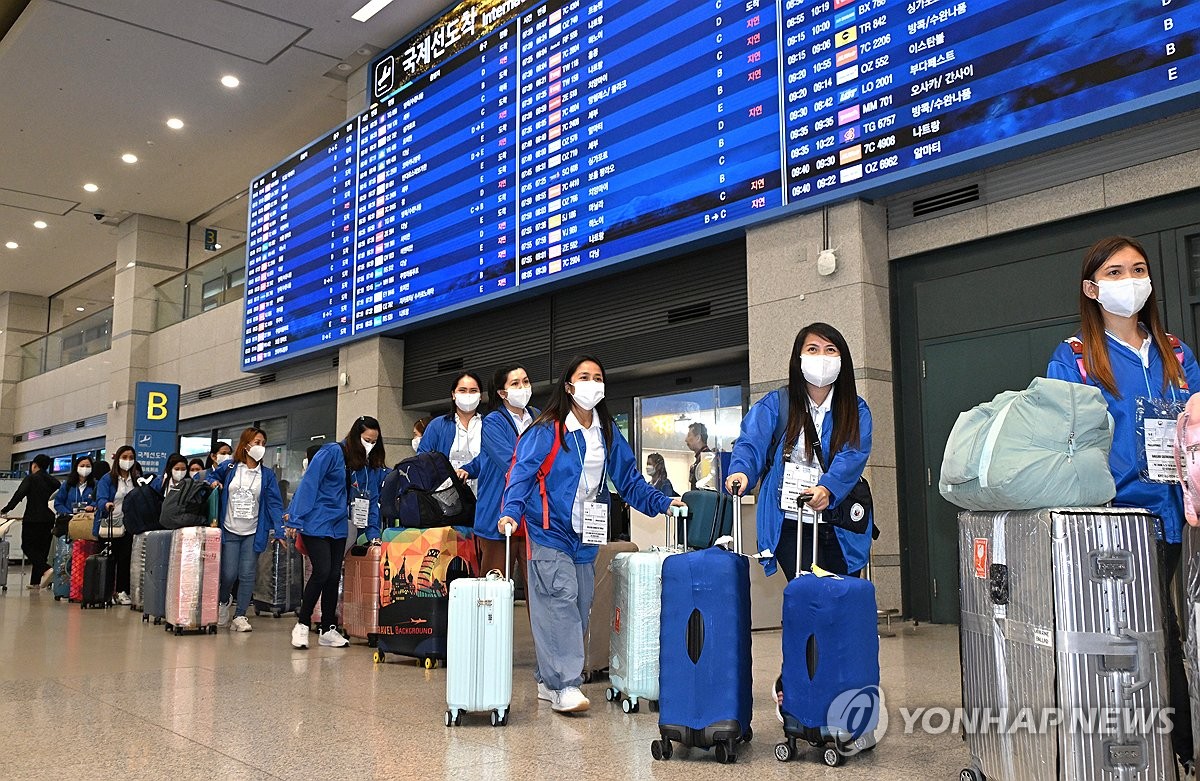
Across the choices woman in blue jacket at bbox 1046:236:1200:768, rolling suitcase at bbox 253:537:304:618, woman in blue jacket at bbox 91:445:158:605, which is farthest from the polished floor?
woman in blue jacket at bbox 91:445:158:605

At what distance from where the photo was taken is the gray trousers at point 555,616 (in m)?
3.97

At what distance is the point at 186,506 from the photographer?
7980 millimetres

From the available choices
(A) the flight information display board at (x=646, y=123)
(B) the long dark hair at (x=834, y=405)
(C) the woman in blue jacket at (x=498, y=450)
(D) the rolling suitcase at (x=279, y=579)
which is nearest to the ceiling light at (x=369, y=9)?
(A) the flight information display board at (x=646, y=123)

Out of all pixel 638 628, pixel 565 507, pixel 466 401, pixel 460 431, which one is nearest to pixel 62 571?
pixel 460 431

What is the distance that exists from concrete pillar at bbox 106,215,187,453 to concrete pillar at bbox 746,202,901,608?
561 inches

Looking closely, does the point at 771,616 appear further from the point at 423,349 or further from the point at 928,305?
the point at 423,349

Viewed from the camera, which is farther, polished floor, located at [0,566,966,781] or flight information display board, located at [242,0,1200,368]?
flight information display board, located at [242,0,1200,368]

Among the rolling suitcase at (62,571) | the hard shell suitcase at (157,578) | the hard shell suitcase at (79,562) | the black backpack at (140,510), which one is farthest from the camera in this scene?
the rolling suitcase at (62,571)

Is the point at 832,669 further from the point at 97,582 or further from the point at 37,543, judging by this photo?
the point at 37,543

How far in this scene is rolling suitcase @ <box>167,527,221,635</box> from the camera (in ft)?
23.7

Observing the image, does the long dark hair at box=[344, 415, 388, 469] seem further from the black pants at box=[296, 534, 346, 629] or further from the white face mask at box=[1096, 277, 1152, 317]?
the white face mask at box=[1096, 277, 1152, 317]

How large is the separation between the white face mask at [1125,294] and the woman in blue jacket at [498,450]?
2678mm

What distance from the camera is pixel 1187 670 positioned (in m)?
2.58

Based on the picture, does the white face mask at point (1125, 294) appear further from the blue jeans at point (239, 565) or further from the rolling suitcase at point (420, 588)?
the blue jeans at point (239, 565)
